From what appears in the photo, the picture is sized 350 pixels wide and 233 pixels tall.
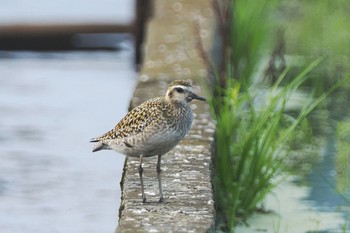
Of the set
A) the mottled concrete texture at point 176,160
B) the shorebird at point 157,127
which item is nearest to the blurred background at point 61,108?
the mottled concrete texture at point 176,160

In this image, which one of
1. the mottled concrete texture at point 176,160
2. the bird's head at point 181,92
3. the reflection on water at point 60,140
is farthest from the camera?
the reflection on water at point 60,140

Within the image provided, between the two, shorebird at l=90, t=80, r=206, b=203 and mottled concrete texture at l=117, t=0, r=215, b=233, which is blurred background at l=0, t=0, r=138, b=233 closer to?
mottled concrete texture at l=117, t=0, r=215, b=233

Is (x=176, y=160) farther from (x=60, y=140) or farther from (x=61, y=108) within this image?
(x=61, y=108)

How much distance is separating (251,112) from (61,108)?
3.47 metres

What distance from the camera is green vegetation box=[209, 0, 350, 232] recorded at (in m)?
7.00

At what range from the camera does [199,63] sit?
8.48 meters

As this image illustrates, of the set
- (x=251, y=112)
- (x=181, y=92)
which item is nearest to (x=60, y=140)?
(x=251, y=112)

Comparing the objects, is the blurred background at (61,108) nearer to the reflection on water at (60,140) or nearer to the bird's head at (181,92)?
the reflection on water at (60,140)

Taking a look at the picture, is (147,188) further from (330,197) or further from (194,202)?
(330,197)

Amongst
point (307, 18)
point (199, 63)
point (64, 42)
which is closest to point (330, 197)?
point (199, 63)

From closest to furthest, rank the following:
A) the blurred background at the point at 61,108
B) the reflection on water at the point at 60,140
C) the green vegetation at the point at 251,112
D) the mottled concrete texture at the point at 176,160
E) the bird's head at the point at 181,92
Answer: the mottled concrete texture at the point at 176,160, the bird's head at the point at 181,92, the green vegetation at the point at 251,112, the reflection on water at the point at 60,140, the blurred background at the point at 61,108

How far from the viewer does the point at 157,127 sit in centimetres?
608

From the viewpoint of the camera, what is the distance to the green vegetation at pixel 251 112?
23.0 ft

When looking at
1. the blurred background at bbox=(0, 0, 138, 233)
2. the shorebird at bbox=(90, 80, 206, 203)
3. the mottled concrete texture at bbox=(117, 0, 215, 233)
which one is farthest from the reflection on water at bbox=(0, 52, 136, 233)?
the shorebird at bbox=(90, 80, 206, 203)
